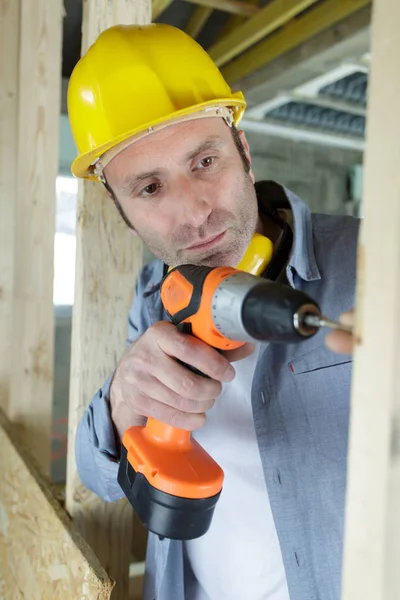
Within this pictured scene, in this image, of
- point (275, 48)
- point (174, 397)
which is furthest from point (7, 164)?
point (275, 48)

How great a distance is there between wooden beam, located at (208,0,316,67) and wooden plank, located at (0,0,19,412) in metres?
1.35

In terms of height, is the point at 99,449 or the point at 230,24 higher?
the point at 230,24

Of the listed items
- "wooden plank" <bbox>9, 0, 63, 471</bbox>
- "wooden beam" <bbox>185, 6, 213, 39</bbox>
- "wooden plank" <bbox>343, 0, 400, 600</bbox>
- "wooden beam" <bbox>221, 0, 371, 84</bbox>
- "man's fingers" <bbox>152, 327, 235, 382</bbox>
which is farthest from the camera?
"wooden beam" <bbox>185, 6, 213, 39</bbox>

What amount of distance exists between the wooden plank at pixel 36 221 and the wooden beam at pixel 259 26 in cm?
139

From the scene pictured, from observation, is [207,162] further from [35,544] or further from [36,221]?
[35,544]

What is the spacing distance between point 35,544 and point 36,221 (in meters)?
0.96

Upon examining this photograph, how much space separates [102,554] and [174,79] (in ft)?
3.59

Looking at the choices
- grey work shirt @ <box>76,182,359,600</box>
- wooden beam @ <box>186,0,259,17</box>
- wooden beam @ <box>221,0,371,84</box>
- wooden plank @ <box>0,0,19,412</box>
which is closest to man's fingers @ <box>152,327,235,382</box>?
grey work shirt @ <box>76,182,359,600</box>

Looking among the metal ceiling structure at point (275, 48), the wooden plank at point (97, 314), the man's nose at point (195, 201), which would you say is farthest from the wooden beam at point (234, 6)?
the man's nose at point (195, 201)

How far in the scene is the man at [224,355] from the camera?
2.92 feet

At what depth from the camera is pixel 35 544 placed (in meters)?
1.24

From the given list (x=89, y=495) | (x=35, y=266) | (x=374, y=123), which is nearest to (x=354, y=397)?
(x=374, y=123)

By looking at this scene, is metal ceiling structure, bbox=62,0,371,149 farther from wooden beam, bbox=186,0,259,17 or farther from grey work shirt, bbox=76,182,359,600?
grey work shirt, bbox=76,182,359,600

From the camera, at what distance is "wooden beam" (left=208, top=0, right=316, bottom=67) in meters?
2.50
